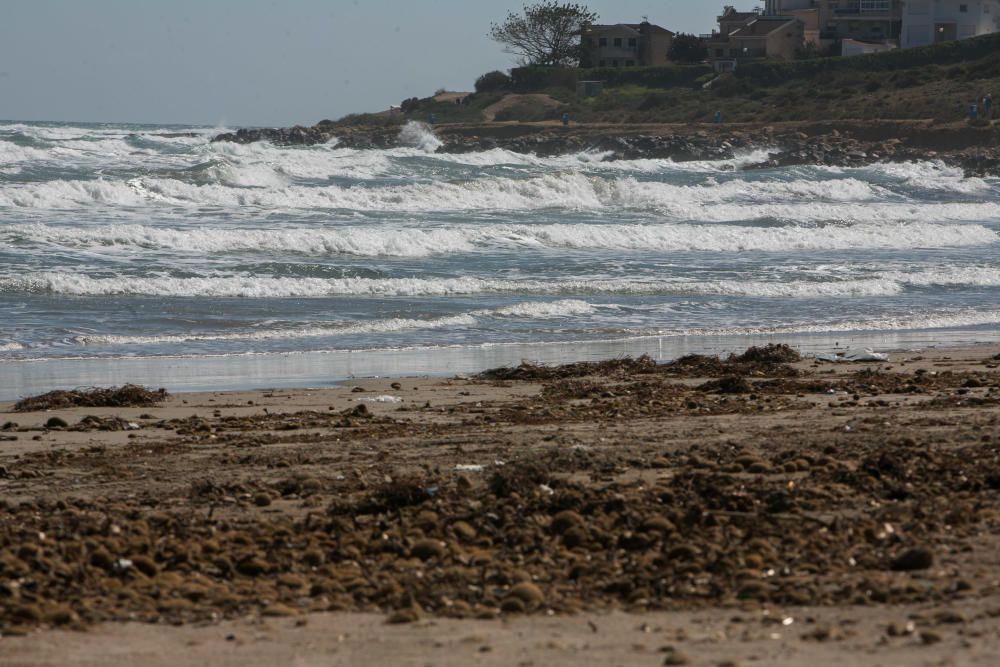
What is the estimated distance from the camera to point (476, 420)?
8109 millimetres

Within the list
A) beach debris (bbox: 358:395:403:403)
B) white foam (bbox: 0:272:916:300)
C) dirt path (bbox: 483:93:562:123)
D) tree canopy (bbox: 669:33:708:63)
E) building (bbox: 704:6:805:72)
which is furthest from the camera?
tree canopy (bbox: 669:33:708:63)

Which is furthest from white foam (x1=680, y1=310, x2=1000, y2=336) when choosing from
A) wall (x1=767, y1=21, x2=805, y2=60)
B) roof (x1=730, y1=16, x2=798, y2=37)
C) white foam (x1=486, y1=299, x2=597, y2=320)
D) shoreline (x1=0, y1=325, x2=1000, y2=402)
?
roof (x1=730, y1=16, x2=798, y2=37)

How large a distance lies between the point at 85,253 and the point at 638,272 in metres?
8.48

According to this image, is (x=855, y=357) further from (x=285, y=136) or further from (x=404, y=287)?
(x=285, y=136)

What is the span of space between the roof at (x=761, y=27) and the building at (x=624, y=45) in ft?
19.8

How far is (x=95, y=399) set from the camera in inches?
359

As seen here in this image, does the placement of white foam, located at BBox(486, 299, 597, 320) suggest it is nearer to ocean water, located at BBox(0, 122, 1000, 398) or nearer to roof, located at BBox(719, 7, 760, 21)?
ocean water, located at BBox(0, 122, 1000, 398)

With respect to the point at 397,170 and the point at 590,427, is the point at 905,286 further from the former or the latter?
the point at 397,170

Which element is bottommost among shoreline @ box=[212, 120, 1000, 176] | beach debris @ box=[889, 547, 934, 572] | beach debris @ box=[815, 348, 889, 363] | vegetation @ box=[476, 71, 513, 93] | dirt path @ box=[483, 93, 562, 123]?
beach debris @ box=[815, 348, 889, 363]

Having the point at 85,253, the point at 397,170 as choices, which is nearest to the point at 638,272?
the point at 85,253

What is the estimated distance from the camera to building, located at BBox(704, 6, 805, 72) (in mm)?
87188

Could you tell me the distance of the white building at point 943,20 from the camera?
88.1 metres

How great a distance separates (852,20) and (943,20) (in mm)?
7358

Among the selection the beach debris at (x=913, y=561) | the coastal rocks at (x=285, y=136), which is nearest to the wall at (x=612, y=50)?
the coastal rocks at (x=285, y=136)
